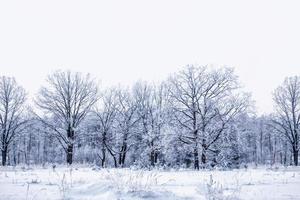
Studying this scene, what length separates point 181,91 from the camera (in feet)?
95.0

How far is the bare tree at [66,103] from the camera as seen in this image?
31328mm

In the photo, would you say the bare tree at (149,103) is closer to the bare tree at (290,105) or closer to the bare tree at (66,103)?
the bare tree at (66,103)

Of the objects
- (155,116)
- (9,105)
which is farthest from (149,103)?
(9,105)

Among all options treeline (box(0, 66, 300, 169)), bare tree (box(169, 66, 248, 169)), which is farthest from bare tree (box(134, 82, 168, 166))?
bare tree (box(169, 66, 248, 169))

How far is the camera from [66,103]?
107ft

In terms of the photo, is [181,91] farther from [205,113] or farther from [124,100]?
[124,100]

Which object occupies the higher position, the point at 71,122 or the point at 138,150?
the point at 71,122

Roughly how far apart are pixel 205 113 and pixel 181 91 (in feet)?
11.3

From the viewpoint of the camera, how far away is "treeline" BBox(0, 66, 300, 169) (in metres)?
27.8

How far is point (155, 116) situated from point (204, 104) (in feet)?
34.0

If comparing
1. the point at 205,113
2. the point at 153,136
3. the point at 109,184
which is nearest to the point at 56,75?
the point at 153,136

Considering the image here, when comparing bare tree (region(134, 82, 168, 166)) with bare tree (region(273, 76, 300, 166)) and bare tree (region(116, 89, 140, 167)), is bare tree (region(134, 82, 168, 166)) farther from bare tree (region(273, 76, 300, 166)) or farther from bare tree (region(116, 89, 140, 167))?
bare tree (region(273, 76, 300, 166))

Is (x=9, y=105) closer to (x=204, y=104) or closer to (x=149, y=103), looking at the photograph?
(x=149, y=103)

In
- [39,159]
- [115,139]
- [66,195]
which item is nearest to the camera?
[66,195]
